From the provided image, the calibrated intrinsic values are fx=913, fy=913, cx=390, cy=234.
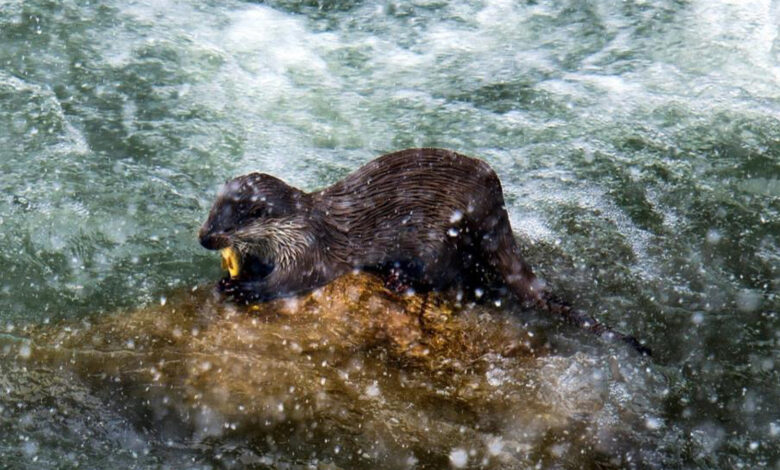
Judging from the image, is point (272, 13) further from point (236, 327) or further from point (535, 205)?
point (236, 327)

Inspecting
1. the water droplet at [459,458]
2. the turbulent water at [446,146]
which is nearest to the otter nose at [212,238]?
the turbulent water at [446,146]

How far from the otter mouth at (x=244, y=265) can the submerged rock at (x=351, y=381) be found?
0.21 meters

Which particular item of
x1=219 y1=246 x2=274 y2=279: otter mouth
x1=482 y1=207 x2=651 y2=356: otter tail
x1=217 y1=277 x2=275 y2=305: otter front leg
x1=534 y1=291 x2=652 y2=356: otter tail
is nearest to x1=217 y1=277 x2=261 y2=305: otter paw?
x1=217 y1=277 x2=275 y2=305: otter front leg

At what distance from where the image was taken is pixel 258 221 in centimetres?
450

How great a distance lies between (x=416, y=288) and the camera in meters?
4.57

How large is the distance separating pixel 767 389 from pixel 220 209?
281 centimetres

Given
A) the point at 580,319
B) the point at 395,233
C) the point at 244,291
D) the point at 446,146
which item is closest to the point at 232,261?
the point at 244,291

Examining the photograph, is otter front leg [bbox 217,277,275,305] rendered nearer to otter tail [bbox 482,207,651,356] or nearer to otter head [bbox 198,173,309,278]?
otter head [bbox 198,173,309,278]

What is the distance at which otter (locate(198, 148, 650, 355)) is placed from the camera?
4.53 meters

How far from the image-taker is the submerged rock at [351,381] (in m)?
3.93

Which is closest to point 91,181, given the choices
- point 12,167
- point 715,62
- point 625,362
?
point 12,167

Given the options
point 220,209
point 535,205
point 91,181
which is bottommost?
point 91,181

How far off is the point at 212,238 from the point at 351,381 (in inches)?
37.8

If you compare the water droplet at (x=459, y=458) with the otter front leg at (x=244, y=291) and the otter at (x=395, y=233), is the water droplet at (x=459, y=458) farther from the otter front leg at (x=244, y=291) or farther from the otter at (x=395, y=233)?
the otter front leg at (x=244, y=291)
